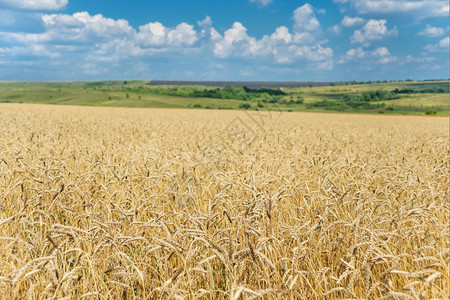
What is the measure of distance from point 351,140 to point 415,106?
40.8 meters

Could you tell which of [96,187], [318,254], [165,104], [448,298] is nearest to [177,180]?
[96,187]

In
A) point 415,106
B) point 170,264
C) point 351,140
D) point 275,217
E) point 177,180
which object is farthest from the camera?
point 415,106

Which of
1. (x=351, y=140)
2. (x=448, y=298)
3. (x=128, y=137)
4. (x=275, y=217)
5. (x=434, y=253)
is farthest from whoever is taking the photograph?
(x=351, y=140)

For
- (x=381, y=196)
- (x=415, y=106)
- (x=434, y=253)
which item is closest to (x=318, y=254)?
(x=434, y=253)

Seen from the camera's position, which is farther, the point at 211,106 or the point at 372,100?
the point at 211,106

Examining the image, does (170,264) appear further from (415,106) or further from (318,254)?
(415,106)

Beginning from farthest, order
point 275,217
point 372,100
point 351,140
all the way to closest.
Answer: point 372,100, point 351,140, point 275,217

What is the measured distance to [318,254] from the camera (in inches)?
123

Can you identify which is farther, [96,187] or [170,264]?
[96,187]

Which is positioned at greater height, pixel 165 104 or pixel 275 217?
pixel 165 104

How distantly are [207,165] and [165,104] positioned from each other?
224 ft

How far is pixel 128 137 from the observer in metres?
11.4

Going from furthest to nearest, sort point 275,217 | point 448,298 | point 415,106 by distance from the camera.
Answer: point 415,106 → point 275,217 → point 448,298

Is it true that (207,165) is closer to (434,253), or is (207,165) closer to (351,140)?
(434,253)
